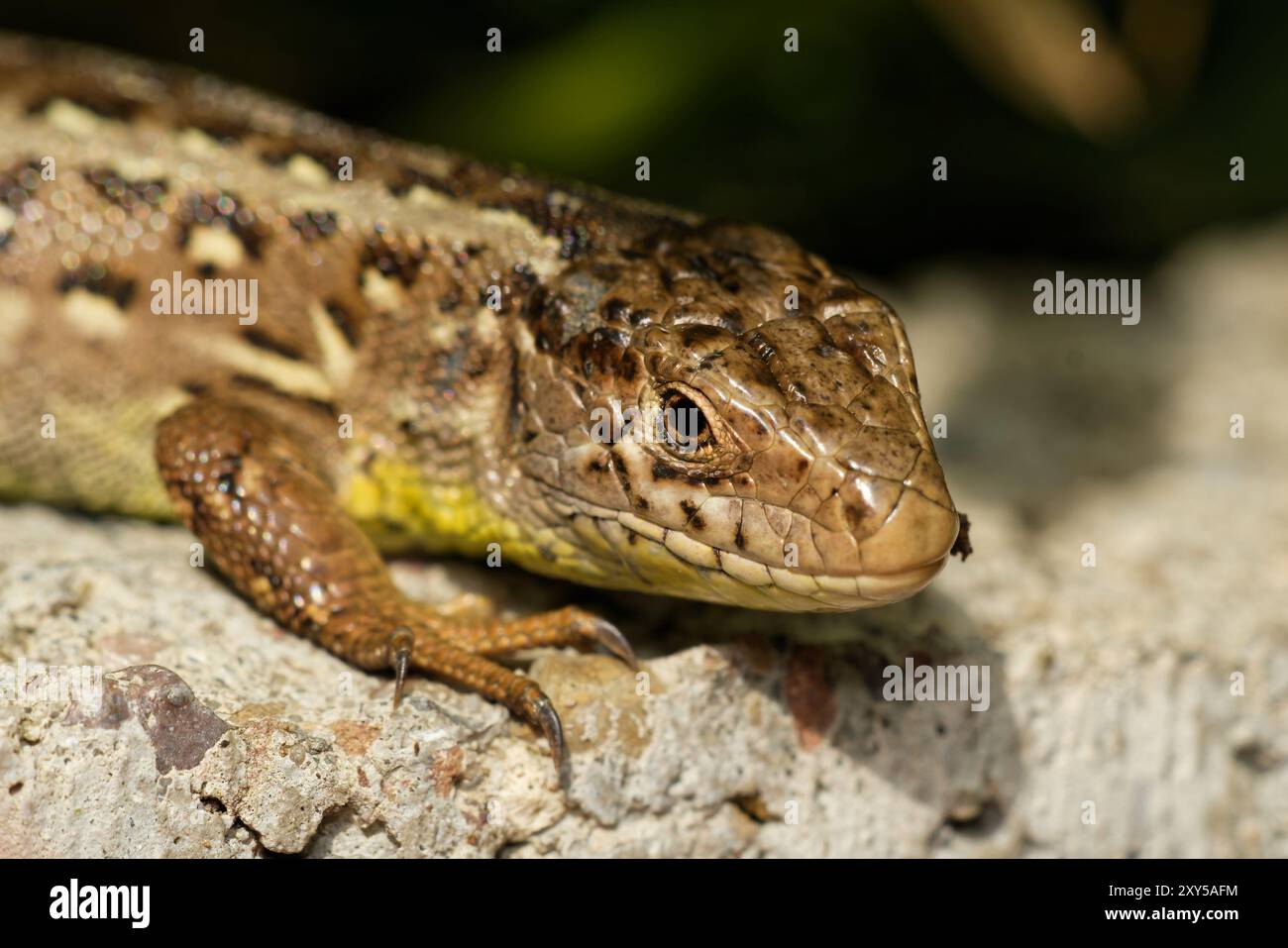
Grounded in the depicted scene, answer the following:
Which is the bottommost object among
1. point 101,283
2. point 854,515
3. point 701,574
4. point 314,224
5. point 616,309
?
point 701,574

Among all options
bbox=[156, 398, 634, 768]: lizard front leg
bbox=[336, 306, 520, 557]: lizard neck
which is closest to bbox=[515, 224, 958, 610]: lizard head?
bbox=[336, 306, 520, 557]: lizard neck

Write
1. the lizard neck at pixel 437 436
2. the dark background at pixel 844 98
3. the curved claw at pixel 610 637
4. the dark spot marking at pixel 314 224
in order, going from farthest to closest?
the dark background at pixel 844 98 → the dark spot marking at pixel 314 224 → the lizard neck at pixel 437 436 → the curved claw at pixel 610 637

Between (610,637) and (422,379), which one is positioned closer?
(610,637)

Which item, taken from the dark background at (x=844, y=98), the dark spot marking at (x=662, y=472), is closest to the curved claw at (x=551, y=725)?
the dark spot marking at (x=662, y=472)

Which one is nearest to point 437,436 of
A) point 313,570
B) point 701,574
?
point 313,570

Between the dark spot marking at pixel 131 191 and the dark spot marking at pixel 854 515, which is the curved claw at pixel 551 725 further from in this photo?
the dark spot marking at pixel 131 191

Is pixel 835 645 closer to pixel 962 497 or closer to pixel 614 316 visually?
pixel 614 316

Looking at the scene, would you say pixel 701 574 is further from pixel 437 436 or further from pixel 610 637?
pixel 437 436
